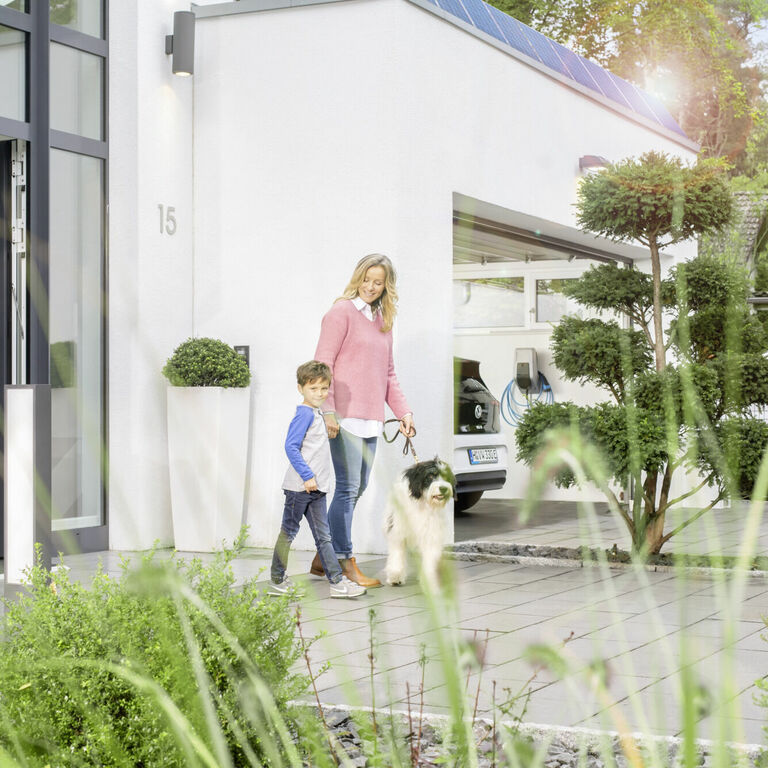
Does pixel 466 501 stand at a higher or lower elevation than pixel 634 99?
lower

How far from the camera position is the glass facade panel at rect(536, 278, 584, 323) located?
38.9ft

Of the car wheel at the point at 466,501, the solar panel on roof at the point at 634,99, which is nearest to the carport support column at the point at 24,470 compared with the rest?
the car wheel at the point at 466,501

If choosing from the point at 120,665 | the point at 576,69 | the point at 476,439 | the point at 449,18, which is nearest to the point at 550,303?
the point at 576,69

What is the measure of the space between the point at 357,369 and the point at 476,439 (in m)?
3.15

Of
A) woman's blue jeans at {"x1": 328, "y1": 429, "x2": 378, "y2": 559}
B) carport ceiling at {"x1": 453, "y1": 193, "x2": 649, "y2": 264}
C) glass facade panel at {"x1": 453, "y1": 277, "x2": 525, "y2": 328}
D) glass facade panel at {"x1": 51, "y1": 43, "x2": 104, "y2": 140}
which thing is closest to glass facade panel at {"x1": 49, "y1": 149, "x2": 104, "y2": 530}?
glass facade panel at {"x1": 51, "y1": 43, "x2": 104, "y2": 140}

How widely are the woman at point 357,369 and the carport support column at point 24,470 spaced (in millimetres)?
2954

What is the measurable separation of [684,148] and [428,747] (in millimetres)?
10597

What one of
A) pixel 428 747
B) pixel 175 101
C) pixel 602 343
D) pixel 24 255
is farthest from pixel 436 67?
pixel 428 747

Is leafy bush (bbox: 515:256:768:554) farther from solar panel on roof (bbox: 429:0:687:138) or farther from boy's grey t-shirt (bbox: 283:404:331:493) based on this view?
solar panel on roof (bbox: 429:0:687:138)

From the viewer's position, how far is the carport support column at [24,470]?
137 inches

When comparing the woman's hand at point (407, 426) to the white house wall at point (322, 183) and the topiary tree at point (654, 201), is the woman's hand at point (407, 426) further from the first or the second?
the topiary tree at point (654, 201)

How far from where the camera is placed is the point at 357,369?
6.62 meters

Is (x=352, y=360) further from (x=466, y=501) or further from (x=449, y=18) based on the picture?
(x=466, y=501)

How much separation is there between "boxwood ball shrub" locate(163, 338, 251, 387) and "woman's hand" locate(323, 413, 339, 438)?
71.4 inches
